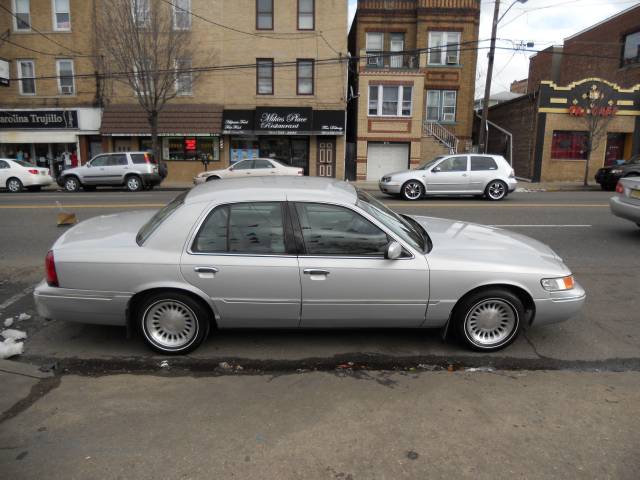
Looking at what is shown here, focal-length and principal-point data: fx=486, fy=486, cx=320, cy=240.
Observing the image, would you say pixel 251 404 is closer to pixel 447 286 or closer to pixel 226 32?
pixel 447 286

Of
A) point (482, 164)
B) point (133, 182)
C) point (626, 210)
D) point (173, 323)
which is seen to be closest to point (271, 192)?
point (173, 323)

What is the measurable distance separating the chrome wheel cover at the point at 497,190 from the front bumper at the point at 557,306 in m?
11.8

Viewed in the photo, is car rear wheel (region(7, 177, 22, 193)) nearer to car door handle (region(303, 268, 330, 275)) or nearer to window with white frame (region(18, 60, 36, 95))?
window with white frame (region(18, 60, 36, 95))

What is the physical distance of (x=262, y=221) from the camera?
4051mm

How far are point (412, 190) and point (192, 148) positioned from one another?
45.0ft

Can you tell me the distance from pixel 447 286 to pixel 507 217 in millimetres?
8059

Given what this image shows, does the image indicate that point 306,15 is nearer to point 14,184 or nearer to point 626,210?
point 14,184

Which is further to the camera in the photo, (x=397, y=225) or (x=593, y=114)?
(x=593, y=114)

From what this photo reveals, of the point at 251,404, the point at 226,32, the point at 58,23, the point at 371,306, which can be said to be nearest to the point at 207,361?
the point at 251,404

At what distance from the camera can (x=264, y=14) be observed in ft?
78.8

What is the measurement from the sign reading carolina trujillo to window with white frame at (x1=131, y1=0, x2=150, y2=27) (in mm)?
6690

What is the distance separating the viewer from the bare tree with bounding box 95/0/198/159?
20344 millimetres

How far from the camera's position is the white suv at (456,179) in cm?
1517

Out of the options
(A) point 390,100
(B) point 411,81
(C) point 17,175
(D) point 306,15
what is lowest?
(C) point 17,175
